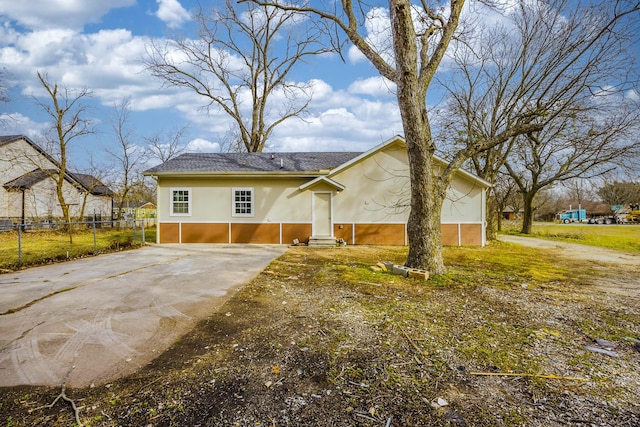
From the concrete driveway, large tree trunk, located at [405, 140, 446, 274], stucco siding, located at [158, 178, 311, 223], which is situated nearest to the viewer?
the concrete driveway

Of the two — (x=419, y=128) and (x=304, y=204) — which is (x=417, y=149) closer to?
(x=419, y=128)

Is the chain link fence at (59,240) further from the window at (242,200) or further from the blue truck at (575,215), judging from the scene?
the blue truck at (575,215)

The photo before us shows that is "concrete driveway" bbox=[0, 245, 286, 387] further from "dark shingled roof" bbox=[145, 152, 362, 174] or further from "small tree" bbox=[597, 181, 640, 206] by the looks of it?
"small tree" bbox=[597, 181, 640, 206]

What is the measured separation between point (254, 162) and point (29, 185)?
18.6 metres

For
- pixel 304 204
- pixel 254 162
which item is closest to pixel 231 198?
pixel 254 162

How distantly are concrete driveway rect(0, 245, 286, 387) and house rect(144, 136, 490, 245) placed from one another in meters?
5.05

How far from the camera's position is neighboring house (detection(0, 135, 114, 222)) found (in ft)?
67.3

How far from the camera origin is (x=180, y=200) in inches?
514

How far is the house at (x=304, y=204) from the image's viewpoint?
12.6 meters

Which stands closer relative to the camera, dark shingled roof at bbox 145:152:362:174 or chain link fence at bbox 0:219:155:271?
chain link fence at bbox 0:219:155:271

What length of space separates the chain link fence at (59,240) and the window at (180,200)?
1.36 meters

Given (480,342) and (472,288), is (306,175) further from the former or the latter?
(480,342)

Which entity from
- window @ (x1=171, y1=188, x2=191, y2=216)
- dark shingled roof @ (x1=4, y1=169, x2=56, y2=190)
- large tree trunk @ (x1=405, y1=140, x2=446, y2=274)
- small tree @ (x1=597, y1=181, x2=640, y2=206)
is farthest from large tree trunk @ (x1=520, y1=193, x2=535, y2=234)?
small tree @ (x1=597, y1=181, x2=640, y2=206)

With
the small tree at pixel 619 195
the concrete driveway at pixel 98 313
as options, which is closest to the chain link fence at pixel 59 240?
the concrete driveway at pixel 98 313
